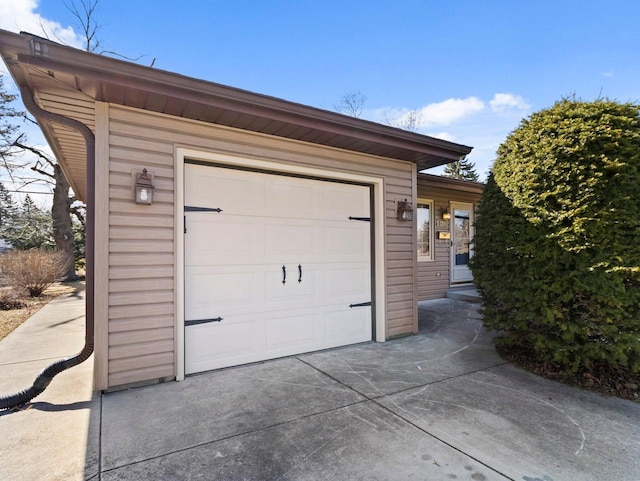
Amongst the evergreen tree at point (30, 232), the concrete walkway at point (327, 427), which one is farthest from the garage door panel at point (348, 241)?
the evergreen tree at point (30, 232)

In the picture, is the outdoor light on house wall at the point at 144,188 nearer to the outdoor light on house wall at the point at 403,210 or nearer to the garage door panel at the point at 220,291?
the garage door panel at the point at 220,291

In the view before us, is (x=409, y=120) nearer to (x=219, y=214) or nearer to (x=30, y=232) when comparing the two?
(x=219, y=214)

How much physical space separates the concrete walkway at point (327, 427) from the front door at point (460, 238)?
4.49 meters

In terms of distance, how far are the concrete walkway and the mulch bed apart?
0.16m

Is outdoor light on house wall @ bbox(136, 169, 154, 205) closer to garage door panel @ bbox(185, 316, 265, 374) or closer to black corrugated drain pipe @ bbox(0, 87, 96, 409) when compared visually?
black corrugated drain pipe @ bbox(0, 87, 96, 409)

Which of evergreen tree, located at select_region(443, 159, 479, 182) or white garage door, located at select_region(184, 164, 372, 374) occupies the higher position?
evergreen tree, located at select_region(443, 159, 479, 182)

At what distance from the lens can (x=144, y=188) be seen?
2.89m

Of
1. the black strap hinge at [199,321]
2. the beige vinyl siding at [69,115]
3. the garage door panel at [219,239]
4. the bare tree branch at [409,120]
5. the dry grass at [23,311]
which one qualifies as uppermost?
the bare tree branch at [409,120]

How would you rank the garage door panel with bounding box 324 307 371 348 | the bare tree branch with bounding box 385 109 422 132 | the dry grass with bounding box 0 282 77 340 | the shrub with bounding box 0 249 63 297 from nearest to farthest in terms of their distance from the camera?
the garage door panel with bounding box 324 307 371 348 < the dry grass with bounding box 0 282 77 340 < the shrub with bounding box 0 249 63 297 < the bare tree branch with bounding box 385 109 422 132

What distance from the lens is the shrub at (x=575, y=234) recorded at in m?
2.86

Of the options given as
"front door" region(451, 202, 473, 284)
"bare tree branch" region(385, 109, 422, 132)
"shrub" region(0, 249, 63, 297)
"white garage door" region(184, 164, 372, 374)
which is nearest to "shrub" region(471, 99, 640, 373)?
"white garage door" region(184, 164, 372, 374)

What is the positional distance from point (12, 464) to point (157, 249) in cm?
164

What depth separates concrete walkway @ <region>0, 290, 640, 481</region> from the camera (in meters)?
1.85

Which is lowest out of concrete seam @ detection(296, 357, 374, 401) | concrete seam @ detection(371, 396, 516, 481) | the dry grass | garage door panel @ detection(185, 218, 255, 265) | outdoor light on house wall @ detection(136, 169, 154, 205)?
the dry grass
